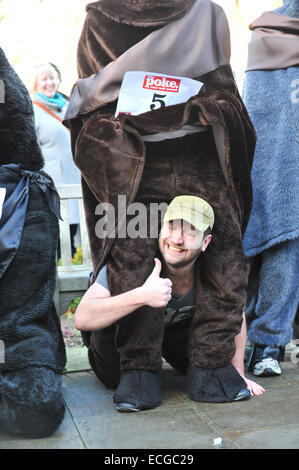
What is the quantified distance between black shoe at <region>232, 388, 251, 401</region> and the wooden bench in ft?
4.65

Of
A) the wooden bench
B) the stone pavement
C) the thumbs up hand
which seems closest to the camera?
the stone pavement

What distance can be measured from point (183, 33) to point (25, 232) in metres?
1.13

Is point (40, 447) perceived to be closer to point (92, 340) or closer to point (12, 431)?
point (12, 431)

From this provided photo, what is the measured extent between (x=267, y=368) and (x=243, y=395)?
424 mm

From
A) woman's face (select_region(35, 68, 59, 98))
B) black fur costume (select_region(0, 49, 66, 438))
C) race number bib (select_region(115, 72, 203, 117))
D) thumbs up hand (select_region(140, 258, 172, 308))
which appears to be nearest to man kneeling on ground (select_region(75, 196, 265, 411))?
thumbs up hand (select_region(140, 258, 172, 308))

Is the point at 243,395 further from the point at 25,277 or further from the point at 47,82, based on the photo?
the point at 47,82

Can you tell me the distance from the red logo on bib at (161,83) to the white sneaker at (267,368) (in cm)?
140

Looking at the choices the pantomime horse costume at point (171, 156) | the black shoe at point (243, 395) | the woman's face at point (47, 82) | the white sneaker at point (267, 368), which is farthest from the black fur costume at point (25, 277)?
the woman's face at point (47, 82)

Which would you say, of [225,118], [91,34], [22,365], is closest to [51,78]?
[91,34]

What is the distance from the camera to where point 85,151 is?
2865 millimetres

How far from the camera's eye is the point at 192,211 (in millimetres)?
2723

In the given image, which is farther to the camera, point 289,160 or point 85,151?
point 289,160

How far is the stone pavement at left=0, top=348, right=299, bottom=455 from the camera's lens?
2391 millimetres

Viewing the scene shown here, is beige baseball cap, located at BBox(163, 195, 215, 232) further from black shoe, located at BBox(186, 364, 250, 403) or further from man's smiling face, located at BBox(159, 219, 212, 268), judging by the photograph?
black shoe, located at BBox(186, 364, 250, 403)
